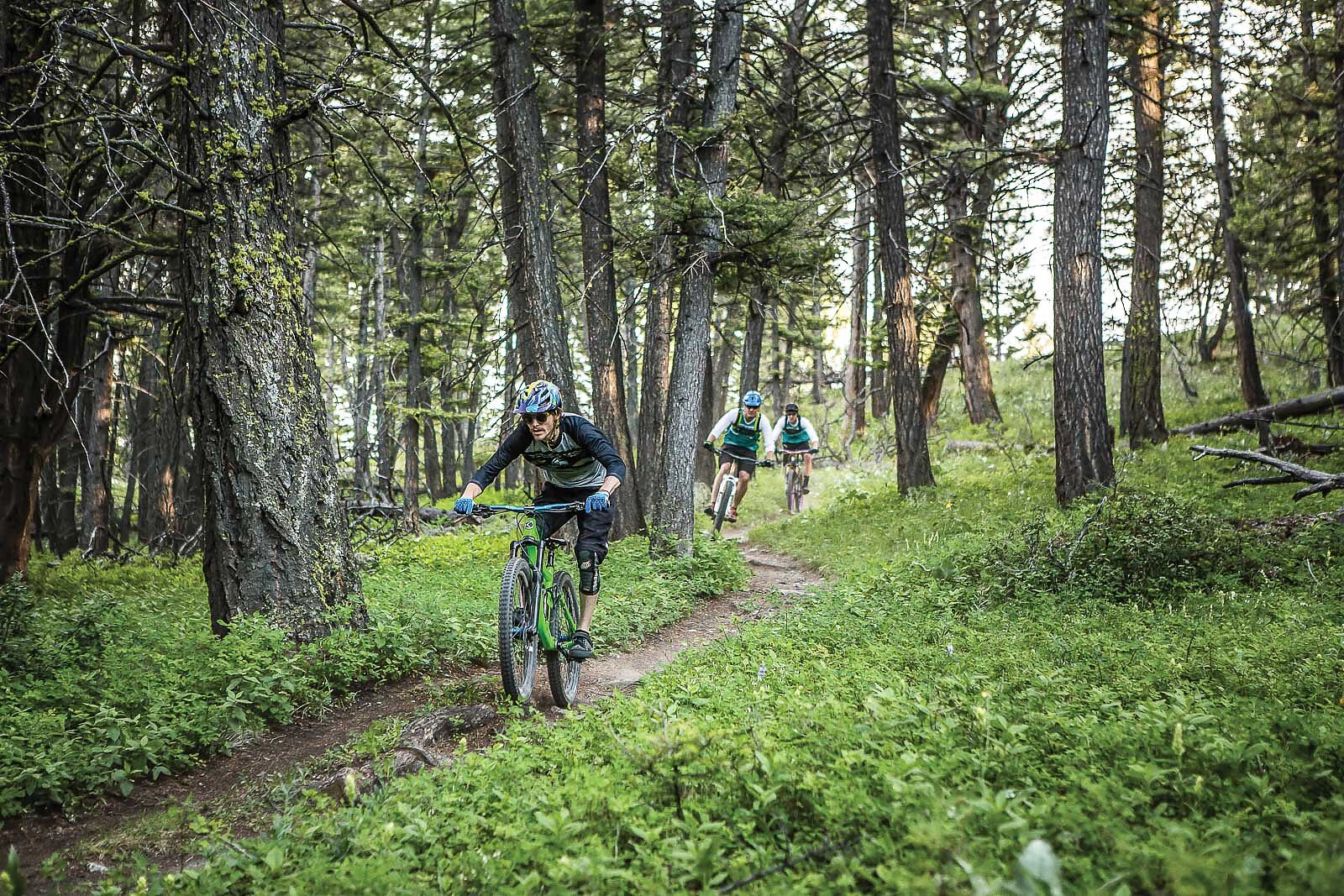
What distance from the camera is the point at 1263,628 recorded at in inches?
208

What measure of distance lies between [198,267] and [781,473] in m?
21.5

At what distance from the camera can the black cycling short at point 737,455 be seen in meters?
13.9

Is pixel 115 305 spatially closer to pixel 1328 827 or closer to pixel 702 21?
pixel 702 21

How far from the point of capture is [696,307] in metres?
10.9

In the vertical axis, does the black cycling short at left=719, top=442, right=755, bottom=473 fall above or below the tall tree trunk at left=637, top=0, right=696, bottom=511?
below

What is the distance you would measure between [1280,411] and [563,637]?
13.8 meters

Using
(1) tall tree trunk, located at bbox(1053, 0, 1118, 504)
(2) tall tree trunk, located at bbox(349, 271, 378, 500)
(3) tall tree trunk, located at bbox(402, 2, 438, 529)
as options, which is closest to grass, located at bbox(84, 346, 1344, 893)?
(1) tall tree trunk, located at bbox(1053, 0, 1118, 504)

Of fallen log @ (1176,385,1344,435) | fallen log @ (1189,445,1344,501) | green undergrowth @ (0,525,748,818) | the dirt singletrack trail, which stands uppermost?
fallen log @ (1176,385,1344,435)

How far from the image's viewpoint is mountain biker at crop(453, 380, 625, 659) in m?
6.04

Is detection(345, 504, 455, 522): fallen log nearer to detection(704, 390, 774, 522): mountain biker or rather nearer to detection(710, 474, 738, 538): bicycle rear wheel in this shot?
detection(710, 474, 738, 538): bicycle rear wheel

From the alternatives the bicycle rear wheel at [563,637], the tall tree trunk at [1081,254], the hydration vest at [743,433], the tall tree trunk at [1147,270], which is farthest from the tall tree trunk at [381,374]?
the tall tree trunk at [1147,270]

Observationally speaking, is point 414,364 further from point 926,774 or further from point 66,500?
point 926,774

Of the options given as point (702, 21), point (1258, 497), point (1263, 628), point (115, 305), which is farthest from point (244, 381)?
point (1258, 497)

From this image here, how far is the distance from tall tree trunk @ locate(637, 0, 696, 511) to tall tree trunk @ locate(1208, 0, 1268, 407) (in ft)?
31.0
